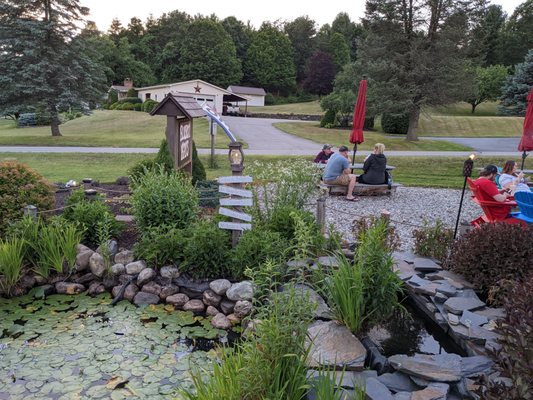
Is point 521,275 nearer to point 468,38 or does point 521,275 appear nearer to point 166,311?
point 166,311

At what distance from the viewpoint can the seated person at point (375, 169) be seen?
9.85m

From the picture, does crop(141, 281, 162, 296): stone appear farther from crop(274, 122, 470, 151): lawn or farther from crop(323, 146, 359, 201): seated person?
crop(274, 122, 470, 151): lawn

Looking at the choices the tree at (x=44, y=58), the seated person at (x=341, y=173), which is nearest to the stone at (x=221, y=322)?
the seated person at (x=341, y=173)

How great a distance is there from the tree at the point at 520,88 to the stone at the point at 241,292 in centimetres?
2902

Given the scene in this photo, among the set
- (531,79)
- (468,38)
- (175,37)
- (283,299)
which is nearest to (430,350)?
(283,299)

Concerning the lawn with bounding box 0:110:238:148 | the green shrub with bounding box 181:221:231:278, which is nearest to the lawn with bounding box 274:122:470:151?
the lawn with bounding box 0:110:238:148

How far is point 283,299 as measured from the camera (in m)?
3.37

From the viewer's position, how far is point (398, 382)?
11.2 feet

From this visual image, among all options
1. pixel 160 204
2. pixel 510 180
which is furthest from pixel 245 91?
pixel 160 204

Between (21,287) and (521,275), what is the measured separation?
19.8ft

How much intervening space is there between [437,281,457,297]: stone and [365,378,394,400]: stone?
191 cm

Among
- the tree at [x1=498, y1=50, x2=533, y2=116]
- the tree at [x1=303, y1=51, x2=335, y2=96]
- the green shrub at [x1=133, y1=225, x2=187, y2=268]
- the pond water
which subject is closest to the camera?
the pond water

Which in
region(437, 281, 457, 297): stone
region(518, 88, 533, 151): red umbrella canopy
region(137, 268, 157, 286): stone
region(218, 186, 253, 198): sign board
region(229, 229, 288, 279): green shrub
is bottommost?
region(137, 268, 157, 286): stone

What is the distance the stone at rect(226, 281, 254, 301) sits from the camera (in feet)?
16.9
